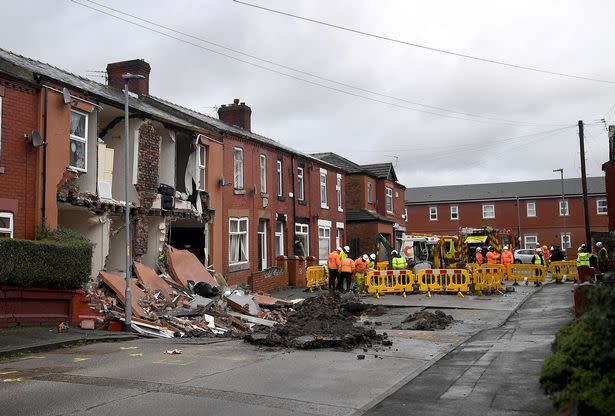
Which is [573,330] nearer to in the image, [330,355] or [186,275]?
[330,355]

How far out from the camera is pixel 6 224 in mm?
14477

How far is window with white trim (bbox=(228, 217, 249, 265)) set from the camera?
79.6 feet

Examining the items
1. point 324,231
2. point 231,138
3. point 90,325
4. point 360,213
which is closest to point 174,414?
point 90,325

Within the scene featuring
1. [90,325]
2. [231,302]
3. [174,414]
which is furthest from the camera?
[231,302]

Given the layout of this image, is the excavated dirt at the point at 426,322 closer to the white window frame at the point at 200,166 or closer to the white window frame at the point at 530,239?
the white window frame at the point at 200,166

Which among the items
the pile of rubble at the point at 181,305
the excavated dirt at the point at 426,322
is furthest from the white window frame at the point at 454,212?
the excavated dirt at the point at 426,322

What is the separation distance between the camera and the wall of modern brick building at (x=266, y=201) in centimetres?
2411

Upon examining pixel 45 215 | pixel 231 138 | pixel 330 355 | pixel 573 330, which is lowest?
pixel 330 355

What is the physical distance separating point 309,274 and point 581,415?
21.0m

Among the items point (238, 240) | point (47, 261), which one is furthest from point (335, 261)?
point (47, 261)

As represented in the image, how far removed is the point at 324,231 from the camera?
33.8 meters

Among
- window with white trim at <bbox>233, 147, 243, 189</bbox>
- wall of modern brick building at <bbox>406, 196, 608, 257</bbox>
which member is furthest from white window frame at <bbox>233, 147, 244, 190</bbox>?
wall of modern brick building at <bbox>406, 196, 608, 257</bbox>

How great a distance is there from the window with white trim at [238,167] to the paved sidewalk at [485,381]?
13502 mm

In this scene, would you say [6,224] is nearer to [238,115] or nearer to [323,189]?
[238,115]
